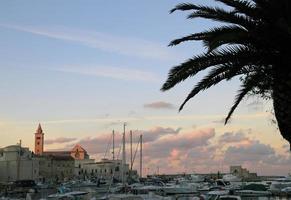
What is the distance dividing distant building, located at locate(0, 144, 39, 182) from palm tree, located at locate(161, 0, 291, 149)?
13163 cm

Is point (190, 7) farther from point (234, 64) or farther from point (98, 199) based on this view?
point (98, 199)

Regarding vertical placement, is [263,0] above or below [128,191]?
above

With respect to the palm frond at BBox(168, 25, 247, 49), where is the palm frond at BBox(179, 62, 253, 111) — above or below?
below

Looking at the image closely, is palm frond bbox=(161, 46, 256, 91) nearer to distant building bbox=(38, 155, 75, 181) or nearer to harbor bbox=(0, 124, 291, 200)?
harbor bbox=(0, 124, 291, 200)

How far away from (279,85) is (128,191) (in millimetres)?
42269

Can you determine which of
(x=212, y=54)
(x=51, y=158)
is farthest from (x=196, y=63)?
(x=51, y=158)

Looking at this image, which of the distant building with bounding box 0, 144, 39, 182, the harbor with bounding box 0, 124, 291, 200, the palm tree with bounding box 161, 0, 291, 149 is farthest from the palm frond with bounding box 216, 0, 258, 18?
the distant building with bounding box 0, 144, 39, 182

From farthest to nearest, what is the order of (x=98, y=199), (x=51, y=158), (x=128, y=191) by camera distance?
(x=51, y=158)
(x=128, y=191)
(x=98, y=199)

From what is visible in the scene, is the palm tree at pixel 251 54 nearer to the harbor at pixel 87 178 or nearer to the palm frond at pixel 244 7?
the palm frond at pixel 244 7

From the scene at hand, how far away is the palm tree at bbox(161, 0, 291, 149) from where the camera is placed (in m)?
12.3

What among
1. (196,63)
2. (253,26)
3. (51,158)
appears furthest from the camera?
(51,158)

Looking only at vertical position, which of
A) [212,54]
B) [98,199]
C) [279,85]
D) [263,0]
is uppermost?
[263,0]

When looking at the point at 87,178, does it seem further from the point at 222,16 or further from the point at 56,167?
the point at 222,16

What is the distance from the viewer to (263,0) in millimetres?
12531
